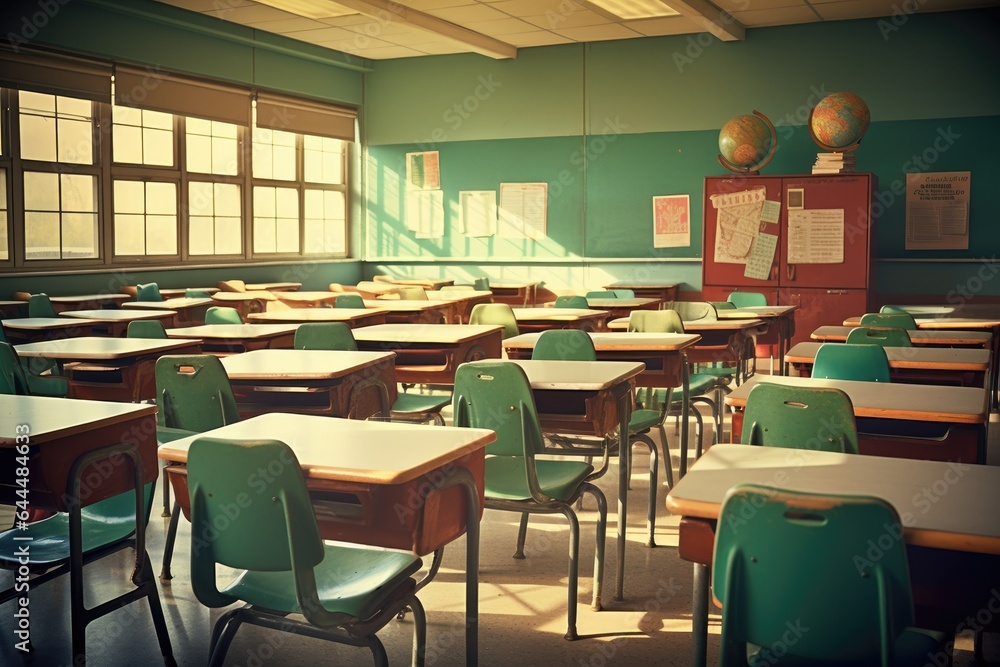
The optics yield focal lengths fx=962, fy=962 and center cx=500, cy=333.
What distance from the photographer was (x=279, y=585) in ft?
7.39

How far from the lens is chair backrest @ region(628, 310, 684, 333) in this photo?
5.37m

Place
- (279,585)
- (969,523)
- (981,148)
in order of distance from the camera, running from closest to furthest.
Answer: (969,523) < (279,585) < (981,148)

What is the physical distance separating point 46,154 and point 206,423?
571 cm

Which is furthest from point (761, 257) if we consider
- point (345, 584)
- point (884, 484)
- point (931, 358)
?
point (345, 584)

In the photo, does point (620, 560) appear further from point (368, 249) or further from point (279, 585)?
point (368, 249)

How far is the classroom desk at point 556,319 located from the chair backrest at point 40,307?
346 cm

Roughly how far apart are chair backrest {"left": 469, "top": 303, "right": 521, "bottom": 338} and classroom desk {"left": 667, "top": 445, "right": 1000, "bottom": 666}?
3.58m

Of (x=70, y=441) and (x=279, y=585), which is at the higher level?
(x=70, y=441)

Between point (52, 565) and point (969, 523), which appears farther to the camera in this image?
point (52, 565)

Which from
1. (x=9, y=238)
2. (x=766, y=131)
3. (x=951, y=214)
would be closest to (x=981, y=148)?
(x=951, y=214)

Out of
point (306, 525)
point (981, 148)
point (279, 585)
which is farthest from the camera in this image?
point (981, 148)

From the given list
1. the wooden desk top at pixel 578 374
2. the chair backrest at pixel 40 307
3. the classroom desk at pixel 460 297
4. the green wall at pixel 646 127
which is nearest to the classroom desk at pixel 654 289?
the green wall at pixel 646 127

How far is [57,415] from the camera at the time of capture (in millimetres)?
2709

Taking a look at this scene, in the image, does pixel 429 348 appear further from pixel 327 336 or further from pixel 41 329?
pixel 41 329
